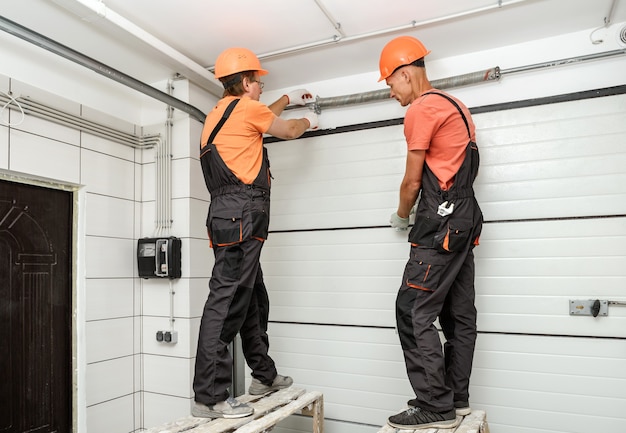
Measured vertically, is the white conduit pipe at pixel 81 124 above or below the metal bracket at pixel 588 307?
above

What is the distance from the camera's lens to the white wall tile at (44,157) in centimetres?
274

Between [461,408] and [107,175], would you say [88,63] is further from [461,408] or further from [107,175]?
[461,408]

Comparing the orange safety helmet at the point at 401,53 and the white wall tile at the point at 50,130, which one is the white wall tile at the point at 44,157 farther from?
the orange safety helmet at the point at 401,53

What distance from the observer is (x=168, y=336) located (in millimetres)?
3340

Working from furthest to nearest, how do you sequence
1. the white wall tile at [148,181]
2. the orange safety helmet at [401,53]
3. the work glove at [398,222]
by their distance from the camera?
the white wall tile at [148,181]
the work glove at [398,222]
the orange safety helmet at [401,53]

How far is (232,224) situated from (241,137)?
1.49 ft

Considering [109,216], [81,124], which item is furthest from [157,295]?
[81,124]

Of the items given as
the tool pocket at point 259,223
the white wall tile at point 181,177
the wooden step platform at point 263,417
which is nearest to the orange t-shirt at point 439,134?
the tool pocket at point 259,223

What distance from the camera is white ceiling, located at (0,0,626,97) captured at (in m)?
2.62

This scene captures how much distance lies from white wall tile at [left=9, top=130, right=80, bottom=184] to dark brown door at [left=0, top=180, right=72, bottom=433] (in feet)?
0.38

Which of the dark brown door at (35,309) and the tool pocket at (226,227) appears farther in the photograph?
the dark brown door at (35,309)

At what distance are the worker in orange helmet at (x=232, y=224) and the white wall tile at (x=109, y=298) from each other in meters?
1.16

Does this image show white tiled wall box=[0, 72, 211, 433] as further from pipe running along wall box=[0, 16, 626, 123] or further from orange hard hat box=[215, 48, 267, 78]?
orange hard hat box=[215, 48, 267, 78]

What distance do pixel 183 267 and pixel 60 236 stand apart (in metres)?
0.81
